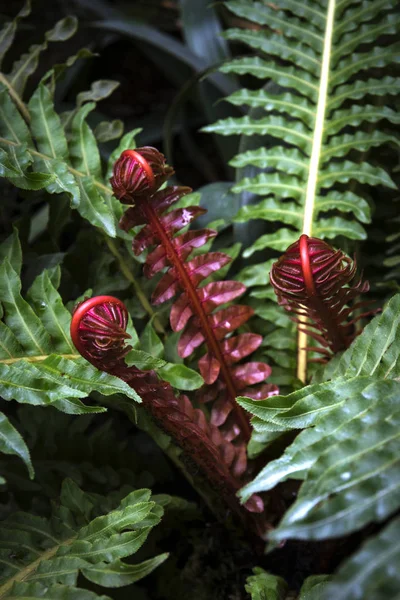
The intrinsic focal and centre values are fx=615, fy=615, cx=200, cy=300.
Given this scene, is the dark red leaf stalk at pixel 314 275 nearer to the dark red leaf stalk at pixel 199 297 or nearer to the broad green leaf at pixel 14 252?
the dark red leaf stalk at pixel 199 297

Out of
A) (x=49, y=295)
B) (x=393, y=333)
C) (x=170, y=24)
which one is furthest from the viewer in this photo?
(x=170, y=24)

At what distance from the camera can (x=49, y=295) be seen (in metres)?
0.75

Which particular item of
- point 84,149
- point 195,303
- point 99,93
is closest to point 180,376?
point 195,303

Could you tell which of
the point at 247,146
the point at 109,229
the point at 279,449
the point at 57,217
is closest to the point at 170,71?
the point at 247,146

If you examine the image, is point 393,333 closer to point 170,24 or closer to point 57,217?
point 57,217

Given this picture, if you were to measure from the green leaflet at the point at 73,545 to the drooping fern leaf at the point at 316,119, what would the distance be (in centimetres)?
37

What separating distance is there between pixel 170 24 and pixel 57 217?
940mm

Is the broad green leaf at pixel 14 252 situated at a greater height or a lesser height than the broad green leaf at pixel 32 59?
lesser

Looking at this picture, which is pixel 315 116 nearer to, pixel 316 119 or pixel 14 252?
pixel 316 119

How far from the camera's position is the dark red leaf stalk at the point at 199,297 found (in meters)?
0.78

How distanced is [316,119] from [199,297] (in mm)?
355

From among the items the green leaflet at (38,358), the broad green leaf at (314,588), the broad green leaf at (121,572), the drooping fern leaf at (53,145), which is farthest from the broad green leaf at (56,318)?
the broad green leaf at (314,588)

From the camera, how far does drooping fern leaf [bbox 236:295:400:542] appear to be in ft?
1.37

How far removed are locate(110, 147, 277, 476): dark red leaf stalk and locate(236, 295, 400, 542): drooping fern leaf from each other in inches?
7.3
